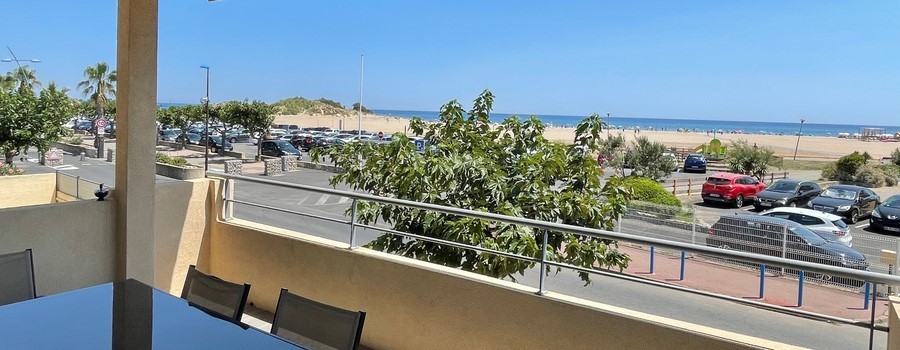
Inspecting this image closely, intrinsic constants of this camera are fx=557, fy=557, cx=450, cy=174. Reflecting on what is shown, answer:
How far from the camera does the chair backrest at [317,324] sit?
153cm

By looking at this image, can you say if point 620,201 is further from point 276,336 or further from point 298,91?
point 298,91

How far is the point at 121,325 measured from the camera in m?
1.75

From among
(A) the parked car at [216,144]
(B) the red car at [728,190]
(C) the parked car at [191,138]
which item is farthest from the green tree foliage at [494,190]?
(C) the parked car at [191,138]

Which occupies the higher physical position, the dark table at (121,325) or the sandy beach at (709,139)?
the sandy beach at (709,139)

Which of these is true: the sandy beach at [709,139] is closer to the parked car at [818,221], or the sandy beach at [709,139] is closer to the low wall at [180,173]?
the parked car at [818,221]

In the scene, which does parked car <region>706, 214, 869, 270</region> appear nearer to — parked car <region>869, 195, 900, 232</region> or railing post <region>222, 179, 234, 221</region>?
parked car <region>869, 195, 900, 232</region>

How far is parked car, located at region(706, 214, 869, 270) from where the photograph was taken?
26.0 feet

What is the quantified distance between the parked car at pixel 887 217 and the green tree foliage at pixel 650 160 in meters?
7.94

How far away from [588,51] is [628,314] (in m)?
59.7

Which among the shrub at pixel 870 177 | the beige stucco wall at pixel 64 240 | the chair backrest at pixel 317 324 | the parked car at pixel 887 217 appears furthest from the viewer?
the shrub at pixel 870 177

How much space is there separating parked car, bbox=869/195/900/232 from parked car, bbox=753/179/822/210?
8.26 feet

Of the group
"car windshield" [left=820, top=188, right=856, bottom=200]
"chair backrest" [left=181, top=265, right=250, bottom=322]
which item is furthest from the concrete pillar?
"car windshield" [left=820, top=188, right=856, bottom=200]

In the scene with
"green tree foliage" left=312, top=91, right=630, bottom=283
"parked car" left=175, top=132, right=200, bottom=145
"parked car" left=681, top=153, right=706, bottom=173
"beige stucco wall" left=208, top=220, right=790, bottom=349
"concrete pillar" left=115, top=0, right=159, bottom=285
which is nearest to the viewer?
"beige stucco wall" left=208, top=220, right=790, bottom=349

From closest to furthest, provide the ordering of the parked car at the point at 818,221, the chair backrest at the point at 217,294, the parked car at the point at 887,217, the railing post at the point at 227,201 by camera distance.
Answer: the chair backrest at the point at 217,294 → the railing post at the point at 227,201 → the parked car at the point at 818,221 → the parked car at the point at 887,217
